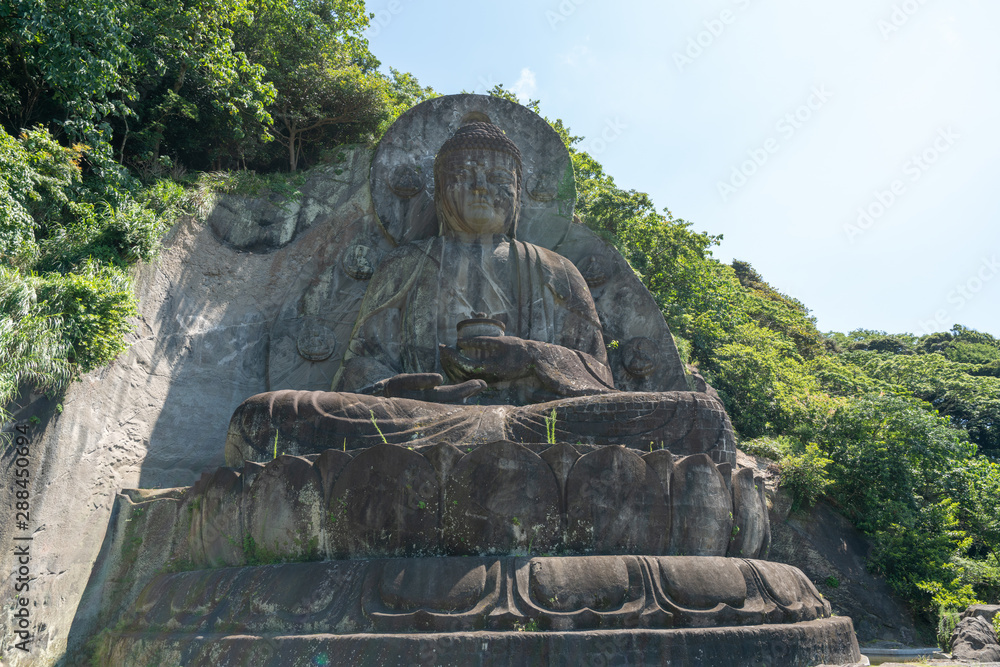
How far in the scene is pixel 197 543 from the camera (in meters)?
4.90

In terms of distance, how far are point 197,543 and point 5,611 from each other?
6.08 feet

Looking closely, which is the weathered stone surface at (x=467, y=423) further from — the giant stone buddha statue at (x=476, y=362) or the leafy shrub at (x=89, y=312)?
the leafy shrub at (x=89, y=312)

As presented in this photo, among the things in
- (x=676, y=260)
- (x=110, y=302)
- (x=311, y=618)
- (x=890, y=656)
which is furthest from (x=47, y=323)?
(x=676, y=260)

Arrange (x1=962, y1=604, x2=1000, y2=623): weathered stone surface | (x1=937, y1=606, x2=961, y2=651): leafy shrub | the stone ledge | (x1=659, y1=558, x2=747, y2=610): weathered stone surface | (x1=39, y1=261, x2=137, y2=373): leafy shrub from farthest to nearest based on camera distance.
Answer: (x1=937, y1=606, x2=961, y2=651): leafy shrub, (x1=962, y1=604, x2=1000, y2=623): weathered stone surface, (x1=39, y1=261, x2=137, y2=373): leafy shrub, (x1=659, y1=558, x2=747, y2=610): weathered stone surface, the stone ledge

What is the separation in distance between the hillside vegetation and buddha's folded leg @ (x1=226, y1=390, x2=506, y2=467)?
6.54 ft

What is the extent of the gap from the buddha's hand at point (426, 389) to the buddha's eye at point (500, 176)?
2.57m

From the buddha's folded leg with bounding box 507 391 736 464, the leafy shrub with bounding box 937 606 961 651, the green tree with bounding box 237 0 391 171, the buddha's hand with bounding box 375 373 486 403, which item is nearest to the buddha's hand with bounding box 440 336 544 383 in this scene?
the buddha's hand with bounding box 375 373 486 403

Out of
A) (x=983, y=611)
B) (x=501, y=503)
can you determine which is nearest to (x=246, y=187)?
(x=501, y=503)

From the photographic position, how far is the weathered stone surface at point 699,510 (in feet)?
14.9

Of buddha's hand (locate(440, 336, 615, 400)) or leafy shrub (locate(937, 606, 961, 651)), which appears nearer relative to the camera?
buddha's hand (locate(440, 336, 615, 400))

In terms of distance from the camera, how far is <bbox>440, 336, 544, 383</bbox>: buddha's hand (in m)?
6.05

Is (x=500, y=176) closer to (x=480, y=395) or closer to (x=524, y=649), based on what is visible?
(x=480, y=395)

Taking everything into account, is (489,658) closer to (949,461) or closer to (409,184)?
(409,184)

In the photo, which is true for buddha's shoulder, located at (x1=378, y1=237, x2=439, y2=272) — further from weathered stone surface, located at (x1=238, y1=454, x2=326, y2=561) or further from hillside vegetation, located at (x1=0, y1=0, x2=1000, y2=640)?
weathered stone surface, located at (x1=238, y1=454, x2=326, y2=561)
